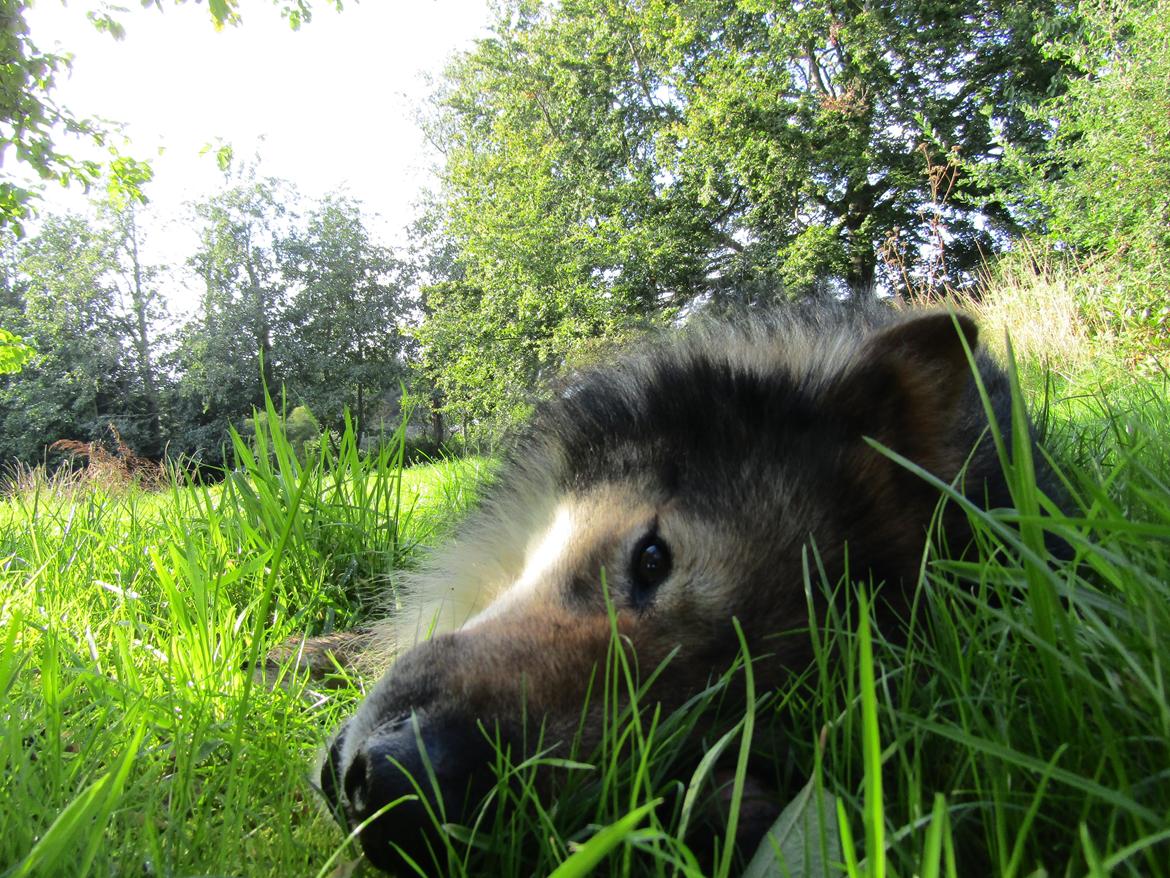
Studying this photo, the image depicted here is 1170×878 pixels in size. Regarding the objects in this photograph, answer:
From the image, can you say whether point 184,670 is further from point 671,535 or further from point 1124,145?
point 1124,145

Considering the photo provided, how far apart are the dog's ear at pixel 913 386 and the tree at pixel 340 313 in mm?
37792

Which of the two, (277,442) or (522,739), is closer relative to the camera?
(522,739)

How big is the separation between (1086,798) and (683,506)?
99 centimetres

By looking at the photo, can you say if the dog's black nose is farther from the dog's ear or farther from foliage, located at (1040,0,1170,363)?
foliage, located at (1040,0,1170,363)

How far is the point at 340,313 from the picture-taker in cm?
4103

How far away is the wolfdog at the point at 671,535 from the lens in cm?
122

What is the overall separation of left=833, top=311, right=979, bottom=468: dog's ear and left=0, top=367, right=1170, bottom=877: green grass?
37 centimetres

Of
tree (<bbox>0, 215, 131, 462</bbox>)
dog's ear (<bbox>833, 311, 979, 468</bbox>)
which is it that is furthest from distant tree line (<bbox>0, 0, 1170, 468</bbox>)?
tree (<bbox>0, 215, 131, 462</bbox>)

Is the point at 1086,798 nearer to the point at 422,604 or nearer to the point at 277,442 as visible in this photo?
the point at 422,604

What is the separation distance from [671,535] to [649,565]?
85 mm

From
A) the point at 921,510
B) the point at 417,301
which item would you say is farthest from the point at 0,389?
the point at 921,510

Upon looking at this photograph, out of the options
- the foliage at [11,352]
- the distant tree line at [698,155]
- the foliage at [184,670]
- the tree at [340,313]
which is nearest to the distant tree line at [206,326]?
the tree at [340,313]

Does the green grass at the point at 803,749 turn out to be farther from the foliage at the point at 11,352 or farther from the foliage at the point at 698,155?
the foliage at the point at 698,155

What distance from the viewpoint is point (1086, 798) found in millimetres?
845
